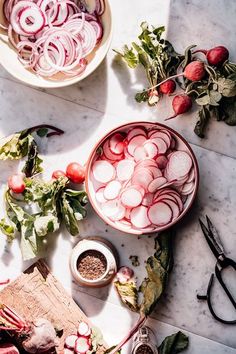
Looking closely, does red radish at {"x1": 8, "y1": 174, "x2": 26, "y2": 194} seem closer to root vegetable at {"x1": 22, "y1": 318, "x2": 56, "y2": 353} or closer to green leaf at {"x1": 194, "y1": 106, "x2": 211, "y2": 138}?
root vegetable at {"x1": 22, "y1": 318, "x2": 56, "y2": 353}

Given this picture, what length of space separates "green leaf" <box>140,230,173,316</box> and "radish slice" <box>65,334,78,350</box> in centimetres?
32

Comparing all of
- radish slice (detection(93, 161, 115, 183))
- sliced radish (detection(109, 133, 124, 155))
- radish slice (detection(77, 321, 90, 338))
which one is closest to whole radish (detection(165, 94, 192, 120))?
sliced radish (detection(109, 133, 124, 155))

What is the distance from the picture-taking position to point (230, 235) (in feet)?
12.0

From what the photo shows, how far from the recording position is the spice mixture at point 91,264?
366cm

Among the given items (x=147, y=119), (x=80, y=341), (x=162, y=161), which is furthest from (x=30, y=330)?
(x=147, y=119)

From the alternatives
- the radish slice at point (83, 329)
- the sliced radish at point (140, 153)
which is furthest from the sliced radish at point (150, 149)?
the radish slice at point (83, 329)

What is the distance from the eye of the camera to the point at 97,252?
12.0 feet

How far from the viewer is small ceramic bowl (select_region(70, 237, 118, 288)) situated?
3.63 metres

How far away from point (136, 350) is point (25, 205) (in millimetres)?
809

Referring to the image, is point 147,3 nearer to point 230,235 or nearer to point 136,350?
point 230,235

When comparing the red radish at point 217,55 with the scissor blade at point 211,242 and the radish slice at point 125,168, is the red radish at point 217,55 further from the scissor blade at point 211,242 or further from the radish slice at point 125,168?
the scissor blade at point 211,242

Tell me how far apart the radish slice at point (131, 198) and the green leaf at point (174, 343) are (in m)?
0.61

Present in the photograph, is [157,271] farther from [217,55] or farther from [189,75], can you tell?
[217,55]

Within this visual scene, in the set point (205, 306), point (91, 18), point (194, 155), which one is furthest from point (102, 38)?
point (205, 306)
